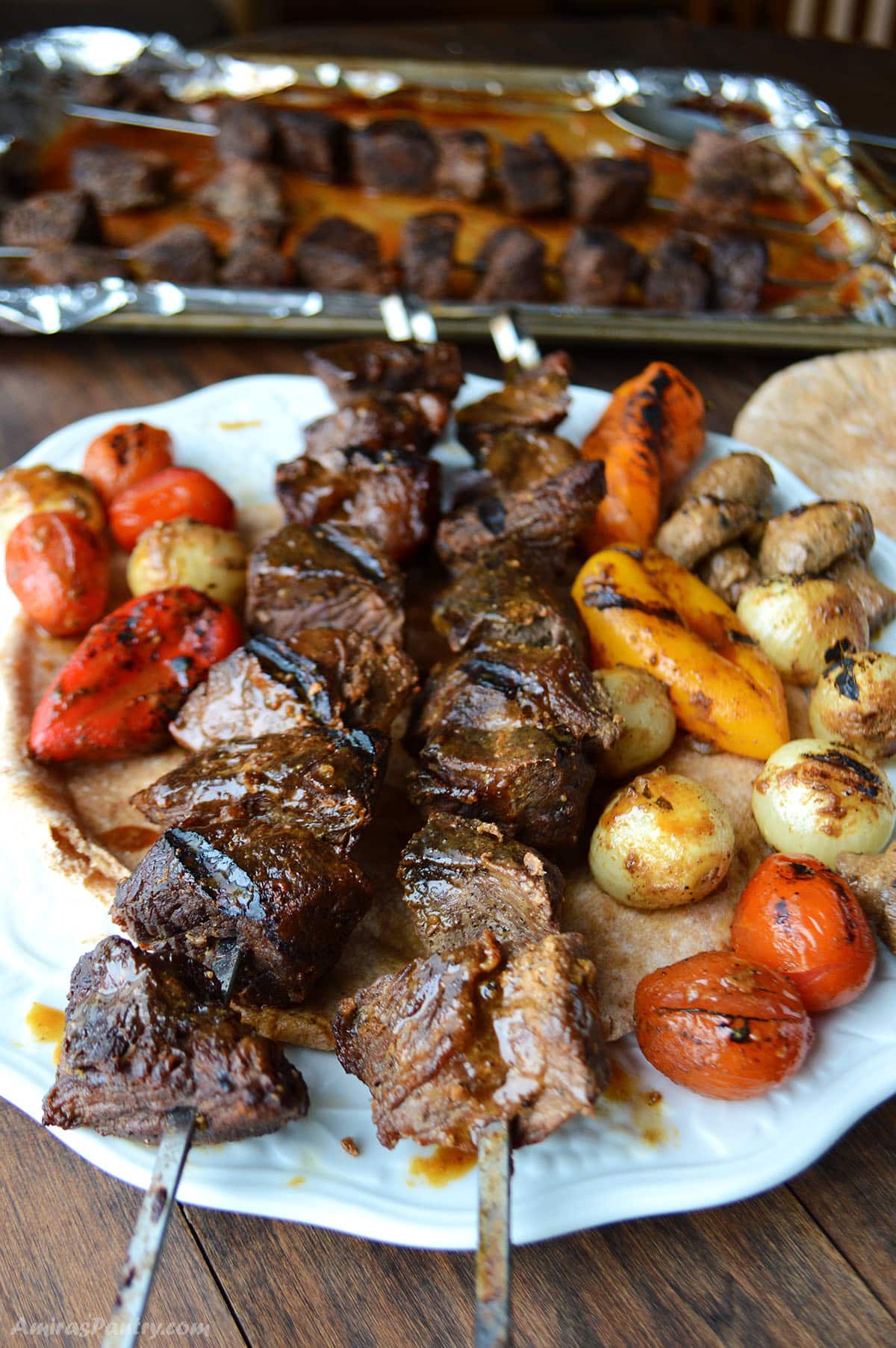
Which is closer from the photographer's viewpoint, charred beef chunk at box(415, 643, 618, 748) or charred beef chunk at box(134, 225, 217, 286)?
charred beef chunk at box(415, 643, 618, 748)

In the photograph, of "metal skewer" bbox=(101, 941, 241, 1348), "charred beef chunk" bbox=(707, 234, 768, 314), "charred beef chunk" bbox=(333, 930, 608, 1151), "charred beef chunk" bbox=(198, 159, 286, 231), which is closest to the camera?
"metal skewer" bbox=(101, 941, 241, 1348)

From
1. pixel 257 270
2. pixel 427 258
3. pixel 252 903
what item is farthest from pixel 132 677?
pixel 427 258

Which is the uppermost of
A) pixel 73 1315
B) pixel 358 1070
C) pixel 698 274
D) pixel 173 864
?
pixel 698 274

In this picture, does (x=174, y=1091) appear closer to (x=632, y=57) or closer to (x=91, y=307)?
(x=91, y=307)

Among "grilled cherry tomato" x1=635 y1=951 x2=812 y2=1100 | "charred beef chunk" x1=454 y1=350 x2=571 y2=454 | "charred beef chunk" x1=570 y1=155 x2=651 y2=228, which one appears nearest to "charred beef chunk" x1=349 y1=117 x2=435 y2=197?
"charred beef chunk" x1=570 y1=155 x2=651 y2=228

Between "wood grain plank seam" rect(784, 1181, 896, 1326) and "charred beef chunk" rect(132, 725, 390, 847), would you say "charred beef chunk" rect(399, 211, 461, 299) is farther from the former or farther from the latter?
"wood grain plank seam" rect(784, 1181, 896, 1326)

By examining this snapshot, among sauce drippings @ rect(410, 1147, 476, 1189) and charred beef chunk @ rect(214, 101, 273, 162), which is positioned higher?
charred beef chunk @ rect(214, 101, 273, 162)

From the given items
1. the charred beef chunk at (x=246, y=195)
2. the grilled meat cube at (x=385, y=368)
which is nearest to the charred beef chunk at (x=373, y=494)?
the grilled meat cube at (x=385, y=368)

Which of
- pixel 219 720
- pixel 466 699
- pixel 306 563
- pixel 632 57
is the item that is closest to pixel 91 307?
pixel 306 563
